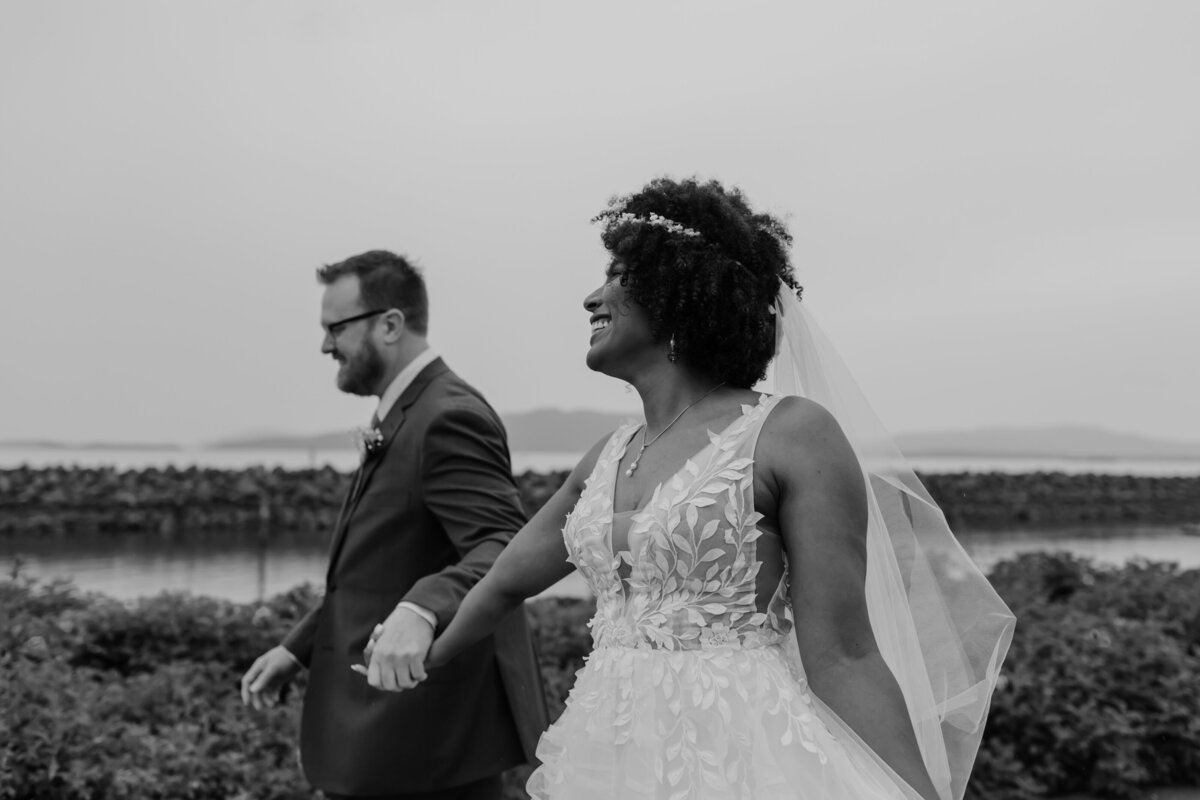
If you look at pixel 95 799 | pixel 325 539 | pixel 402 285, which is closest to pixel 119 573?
pixel 325 539

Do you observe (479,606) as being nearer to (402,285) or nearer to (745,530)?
(745,530)

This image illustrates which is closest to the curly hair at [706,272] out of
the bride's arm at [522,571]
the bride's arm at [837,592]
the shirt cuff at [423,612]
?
the bride's arm at [837,592]

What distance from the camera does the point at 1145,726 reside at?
563 centimetres

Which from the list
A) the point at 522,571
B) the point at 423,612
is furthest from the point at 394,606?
the point at 522,571

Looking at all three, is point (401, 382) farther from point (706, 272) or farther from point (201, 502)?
point (201, 502)

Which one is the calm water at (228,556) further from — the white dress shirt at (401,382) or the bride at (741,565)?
the bride at (741,565)

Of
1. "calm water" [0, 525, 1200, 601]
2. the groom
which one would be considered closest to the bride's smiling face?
the groom

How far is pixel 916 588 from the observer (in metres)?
2.29

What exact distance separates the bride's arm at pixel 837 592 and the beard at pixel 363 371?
1878 millimetres

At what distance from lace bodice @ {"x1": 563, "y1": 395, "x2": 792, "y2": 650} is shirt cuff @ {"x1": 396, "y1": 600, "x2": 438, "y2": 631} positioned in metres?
0.64

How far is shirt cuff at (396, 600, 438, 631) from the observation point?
2.63 metres

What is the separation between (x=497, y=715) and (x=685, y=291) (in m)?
1.60

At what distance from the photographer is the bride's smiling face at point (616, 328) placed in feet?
7.39

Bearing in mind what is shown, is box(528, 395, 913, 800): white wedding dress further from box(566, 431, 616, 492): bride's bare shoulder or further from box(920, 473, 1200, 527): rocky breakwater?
box(920, 473, 1200, 527): rocky breakwater
